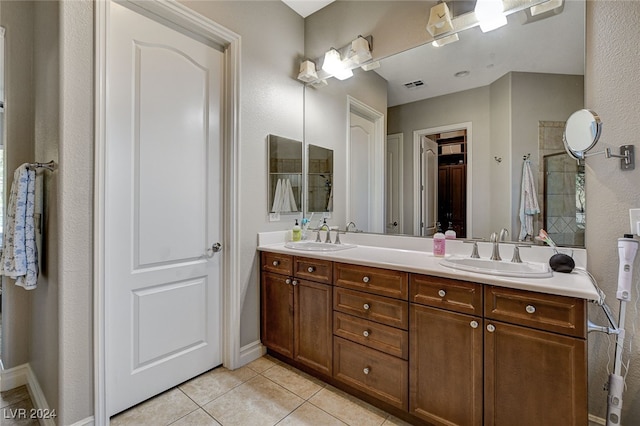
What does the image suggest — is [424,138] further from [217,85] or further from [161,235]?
[161,235]

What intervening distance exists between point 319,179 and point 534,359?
1970 mm

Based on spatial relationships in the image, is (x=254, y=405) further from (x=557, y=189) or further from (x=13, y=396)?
(x=557, y=189)

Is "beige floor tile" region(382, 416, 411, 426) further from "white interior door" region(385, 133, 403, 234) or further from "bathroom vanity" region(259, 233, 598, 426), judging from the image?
"white interior door" region(385, 133, 403, 234)

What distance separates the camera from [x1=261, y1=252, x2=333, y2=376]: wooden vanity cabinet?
6.24ft

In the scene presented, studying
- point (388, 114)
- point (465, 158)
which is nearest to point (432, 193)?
point (465, 158)

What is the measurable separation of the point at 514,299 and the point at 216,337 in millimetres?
1895

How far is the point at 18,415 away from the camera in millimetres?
1648

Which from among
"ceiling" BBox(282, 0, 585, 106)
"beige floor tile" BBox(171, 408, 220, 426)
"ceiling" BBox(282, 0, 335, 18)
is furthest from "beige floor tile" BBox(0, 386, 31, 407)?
"ceiling" BBox(282, 0, 335, 18)

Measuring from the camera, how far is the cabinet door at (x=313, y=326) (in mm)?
1890

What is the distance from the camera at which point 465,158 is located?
1.91 meters

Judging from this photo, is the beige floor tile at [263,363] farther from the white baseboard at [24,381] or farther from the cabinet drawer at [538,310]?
the cabinet drawer at [538,310]

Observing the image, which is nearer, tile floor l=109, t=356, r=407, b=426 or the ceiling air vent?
tile floor l=109, t=356, r=407, b=426

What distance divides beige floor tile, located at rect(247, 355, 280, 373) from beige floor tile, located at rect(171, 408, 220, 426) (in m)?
0.50

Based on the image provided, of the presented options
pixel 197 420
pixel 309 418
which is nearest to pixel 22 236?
pixel 197 420
